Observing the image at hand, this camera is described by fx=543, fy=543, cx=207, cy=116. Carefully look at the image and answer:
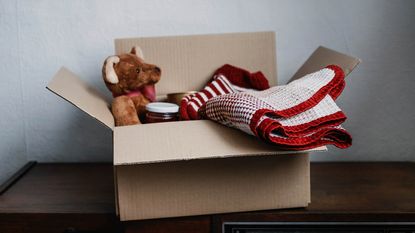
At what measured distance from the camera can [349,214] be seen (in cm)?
99

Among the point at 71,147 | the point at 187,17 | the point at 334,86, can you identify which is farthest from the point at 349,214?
the point at 71,147

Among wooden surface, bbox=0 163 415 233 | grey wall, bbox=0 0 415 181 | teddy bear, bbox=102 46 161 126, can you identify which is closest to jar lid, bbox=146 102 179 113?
teddy bear, bbox=102 46 161 126

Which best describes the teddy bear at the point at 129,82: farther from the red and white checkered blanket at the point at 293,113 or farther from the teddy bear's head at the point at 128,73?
the red and white checkered blanket at the point at 293,113

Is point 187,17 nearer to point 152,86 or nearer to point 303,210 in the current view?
point 152,86

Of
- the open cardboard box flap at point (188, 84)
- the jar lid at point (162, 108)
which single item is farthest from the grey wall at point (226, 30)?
the jar lid at point (162, 108)

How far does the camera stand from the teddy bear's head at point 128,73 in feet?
3.66

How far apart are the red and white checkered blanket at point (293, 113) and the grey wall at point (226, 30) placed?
0.36 meters

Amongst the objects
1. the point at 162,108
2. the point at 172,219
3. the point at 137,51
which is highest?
the point at 137,51

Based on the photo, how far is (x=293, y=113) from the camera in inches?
36.2

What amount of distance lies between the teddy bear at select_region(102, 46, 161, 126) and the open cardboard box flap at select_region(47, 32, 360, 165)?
0.03 metres

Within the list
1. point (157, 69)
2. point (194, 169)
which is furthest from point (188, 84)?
point (194, 169)

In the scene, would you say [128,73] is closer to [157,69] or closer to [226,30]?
[157,69]

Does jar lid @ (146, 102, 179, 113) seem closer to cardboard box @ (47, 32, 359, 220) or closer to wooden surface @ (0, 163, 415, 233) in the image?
cardboard box @ (47, 32, 359, 220)

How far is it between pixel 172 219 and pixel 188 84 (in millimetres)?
372
